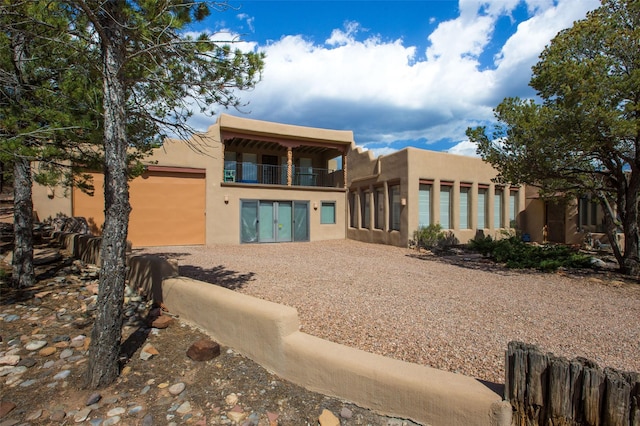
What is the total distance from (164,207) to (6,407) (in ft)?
37.7

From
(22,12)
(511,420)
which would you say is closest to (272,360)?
(511,420)

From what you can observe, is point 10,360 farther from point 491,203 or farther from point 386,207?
point 491,203

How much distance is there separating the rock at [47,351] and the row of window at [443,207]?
11428 mm

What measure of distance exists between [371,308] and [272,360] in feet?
7.09

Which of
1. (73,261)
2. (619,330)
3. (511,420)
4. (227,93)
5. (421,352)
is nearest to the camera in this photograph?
(511,420)

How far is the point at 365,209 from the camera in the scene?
51.6ft

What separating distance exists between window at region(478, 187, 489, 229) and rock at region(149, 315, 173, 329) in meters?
13.7

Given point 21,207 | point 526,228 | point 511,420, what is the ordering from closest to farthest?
point 511,420, point 21,207, point 526,228

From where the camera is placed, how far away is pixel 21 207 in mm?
5480

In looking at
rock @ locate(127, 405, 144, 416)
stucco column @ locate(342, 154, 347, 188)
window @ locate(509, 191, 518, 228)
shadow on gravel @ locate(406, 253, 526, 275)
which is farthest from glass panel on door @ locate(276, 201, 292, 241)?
rock @ locate(127, 405, 144, 416)

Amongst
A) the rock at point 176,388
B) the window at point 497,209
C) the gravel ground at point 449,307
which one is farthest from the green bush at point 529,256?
the rock at point 176,388

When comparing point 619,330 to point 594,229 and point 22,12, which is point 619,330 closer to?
point 22,12

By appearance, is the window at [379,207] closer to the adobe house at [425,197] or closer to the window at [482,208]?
the adobe house at [425,197]

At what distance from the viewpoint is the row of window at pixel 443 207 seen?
44.3ft
